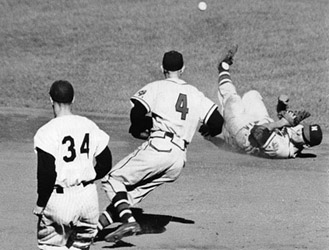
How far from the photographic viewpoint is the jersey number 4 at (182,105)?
692 centimetres

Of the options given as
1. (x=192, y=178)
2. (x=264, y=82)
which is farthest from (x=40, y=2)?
(x=192, y=178)

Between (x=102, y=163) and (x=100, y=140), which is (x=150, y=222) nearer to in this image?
(x=102, y=163)

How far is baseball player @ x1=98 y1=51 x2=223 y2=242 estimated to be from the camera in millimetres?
6910

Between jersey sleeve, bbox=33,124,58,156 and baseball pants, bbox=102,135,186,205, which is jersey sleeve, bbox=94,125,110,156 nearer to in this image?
jersey sleeve, bbox=33,124,58,156

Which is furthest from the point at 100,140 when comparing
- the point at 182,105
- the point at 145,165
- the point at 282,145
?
the point at 282,145

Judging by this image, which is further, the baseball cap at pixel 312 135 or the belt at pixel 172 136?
the baseball cap at pixel 312 135

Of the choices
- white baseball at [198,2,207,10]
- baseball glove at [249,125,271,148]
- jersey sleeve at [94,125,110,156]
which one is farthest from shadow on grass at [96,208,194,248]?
white baseball at [198,2,207,10]

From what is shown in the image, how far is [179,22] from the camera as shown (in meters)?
20.2

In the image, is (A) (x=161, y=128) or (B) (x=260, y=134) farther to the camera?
(B) (x=260, y=134)

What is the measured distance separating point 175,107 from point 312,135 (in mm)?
3837

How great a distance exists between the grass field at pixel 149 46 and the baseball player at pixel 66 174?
808cm

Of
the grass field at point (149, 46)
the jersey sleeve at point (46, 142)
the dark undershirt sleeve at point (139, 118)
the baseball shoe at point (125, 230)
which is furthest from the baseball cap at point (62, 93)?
the grass field at point (149, 46)

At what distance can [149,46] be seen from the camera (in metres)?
18.9

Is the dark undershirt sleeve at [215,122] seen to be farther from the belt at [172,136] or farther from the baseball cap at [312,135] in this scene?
the baseball cap at [312,135]
